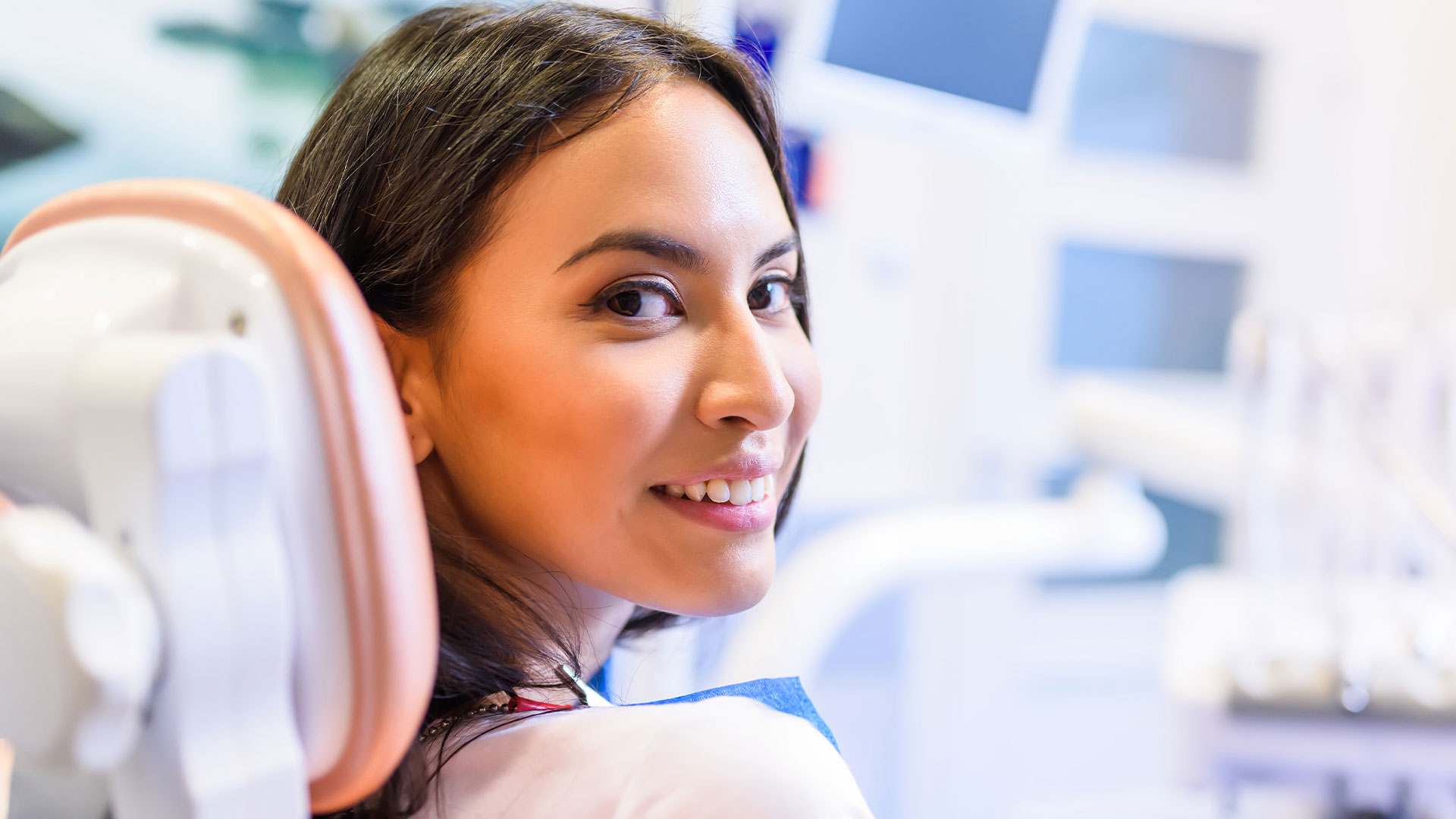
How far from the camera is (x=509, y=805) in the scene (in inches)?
21.0

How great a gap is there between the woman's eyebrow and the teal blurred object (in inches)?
35.6

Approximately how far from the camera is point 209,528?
1.33ft

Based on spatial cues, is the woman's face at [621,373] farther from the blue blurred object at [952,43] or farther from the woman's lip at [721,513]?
the blue blurred object at [952,43]

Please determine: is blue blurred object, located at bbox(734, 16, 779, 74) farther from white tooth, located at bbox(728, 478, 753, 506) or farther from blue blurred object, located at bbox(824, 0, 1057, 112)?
white tooth, located at bbox(728, 478, 753, 506)

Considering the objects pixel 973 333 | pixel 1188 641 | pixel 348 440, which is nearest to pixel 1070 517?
pixel 1188 641

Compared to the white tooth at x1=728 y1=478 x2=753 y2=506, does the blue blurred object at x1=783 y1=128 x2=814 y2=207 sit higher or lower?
lower

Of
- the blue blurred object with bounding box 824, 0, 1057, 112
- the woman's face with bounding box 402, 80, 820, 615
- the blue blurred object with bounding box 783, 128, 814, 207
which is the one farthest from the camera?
the blue blurred object with bounding box 783, 128, 814, 207

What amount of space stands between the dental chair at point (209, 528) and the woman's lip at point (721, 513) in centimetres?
22

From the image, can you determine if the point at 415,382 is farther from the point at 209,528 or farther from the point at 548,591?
the point at 209,528

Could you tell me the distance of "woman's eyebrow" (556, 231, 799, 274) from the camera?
63 centimetres

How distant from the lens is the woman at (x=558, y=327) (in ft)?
2.06

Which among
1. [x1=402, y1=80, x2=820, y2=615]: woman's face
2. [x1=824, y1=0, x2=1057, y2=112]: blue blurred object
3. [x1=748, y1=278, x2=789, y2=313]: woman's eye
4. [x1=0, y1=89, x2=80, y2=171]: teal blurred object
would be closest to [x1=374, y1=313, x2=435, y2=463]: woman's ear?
[x1=402, y1=80, x2=820, y2=615]: woman's face

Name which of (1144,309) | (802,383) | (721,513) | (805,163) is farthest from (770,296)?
(1144,309)

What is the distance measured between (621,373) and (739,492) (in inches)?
4.1
